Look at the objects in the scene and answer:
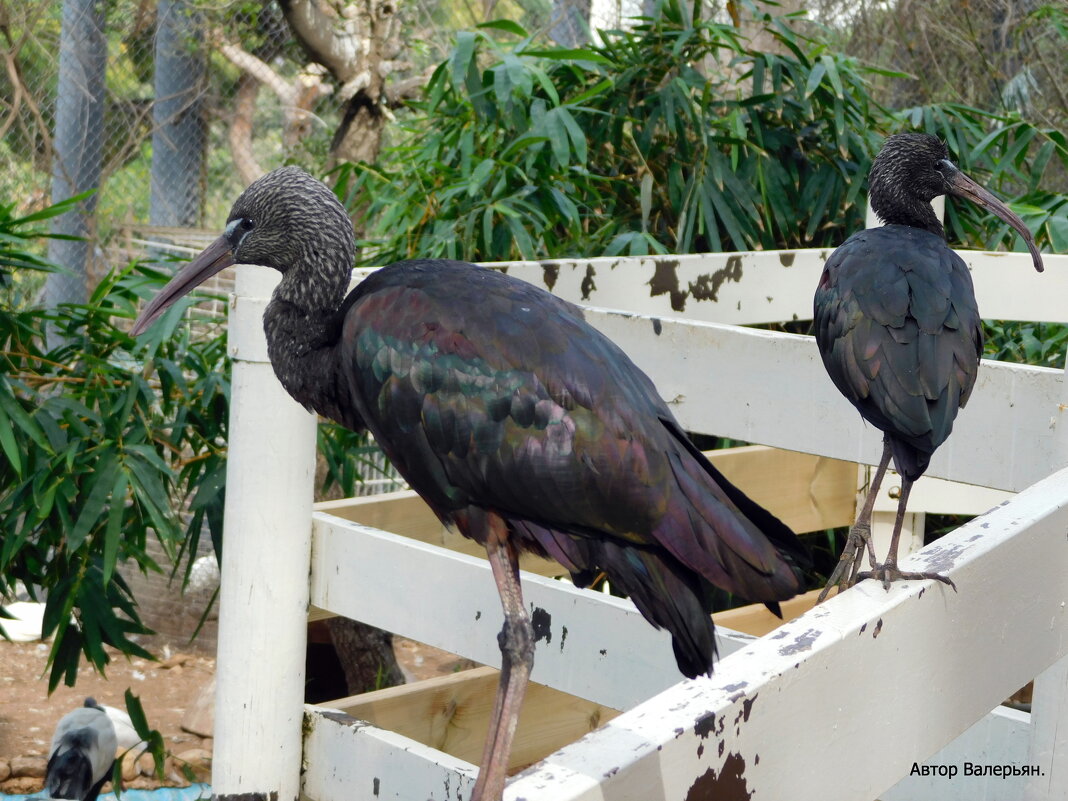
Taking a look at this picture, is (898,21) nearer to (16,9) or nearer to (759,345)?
(16,9)

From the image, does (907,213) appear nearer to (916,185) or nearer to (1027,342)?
(916,185)

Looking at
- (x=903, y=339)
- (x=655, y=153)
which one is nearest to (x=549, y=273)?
(x=903, y=339)

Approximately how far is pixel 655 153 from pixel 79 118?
7.86 ft

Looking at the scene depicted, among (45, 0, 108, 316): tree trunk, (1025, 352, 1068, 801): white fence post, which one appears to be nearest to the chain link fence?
(45, 0, 108, 316): tree trunk

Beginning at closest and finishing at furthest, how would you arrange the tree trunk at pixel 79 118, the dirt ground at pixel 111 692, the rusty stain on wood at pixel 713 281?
1. the rusty stain on wood at pixel 713 281
2. the dirt ground at pixel 111 692
3. the tree trunk at pixel 79 118

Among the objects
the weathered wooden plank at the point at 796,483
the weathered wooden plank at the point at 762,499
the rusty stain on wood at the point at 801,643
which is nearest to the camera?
the rusty stain on wood at the point at 801,643

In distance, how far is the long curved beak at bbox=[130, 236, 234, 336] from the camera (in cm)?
188

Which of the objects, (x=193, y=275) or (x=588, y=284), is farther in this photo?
(x=588, y=284)

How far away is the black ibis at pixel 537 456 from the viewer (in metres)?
1.38

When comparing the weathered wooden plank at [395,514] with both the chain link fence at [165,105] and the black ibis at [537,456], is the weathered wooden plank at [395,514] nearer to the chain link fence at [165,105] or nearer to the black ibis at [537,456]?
the black ibis at [537,456]

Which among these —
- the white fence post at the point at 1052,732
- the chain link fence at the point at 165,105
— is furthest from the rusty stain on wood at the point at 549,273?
the chain link fence at the point at 165,105

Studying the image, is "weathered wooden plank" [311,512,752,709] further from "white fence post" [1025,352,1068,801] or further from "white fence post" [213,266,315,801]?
"white fence post" [1025,352,1068,801]

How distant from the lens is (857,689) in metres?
0.97

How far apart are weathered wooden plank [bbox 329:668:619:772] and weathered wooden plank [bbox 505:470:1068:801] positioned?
0.97 meters
